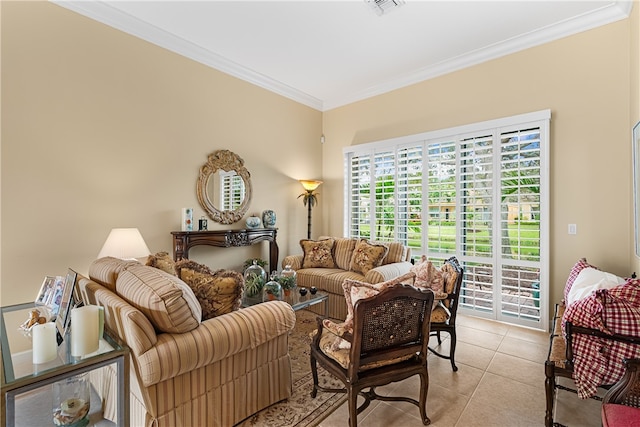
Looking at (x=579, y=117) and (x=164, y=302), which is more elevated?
(x=579, y=117)

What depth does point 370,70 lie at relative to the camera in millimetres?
4332

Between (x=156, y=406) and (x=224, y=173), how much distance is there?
10.2 ft

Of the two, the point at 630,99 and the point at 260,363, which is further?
the point at 630,99

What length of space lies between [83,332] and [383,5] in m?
3.55

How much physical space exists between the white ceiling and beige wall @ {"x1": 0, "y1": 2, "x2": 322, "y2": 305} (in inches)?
9.7

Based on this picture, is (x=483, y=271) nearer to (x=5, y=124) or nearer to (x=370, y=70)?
(x=370, y=70)

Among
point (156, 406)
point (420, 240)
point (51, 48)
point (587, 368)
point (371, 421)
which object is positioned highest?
point (51, 48)

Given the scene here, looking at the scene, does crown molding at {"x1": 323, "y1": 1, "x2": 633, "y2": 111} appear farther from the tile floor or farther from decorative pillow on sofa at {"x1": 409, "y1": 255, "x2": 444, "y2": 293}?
the tile floor

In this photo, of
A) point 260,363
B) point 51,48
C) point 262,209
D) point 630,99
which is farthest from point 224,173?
point 630,99

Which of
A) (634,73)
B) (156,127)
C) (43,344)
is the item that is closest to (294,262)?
(156,127)

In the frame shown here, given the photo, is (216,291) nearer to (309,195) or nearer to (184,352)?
(184,352)

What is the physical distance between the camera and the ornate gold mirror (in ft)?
13.1

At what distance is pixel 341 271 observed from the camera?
13.4 feet

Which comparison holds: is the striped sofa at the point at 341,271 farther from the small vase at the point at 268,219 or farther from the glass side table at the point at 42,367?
the glass side table at the point at 42,367
